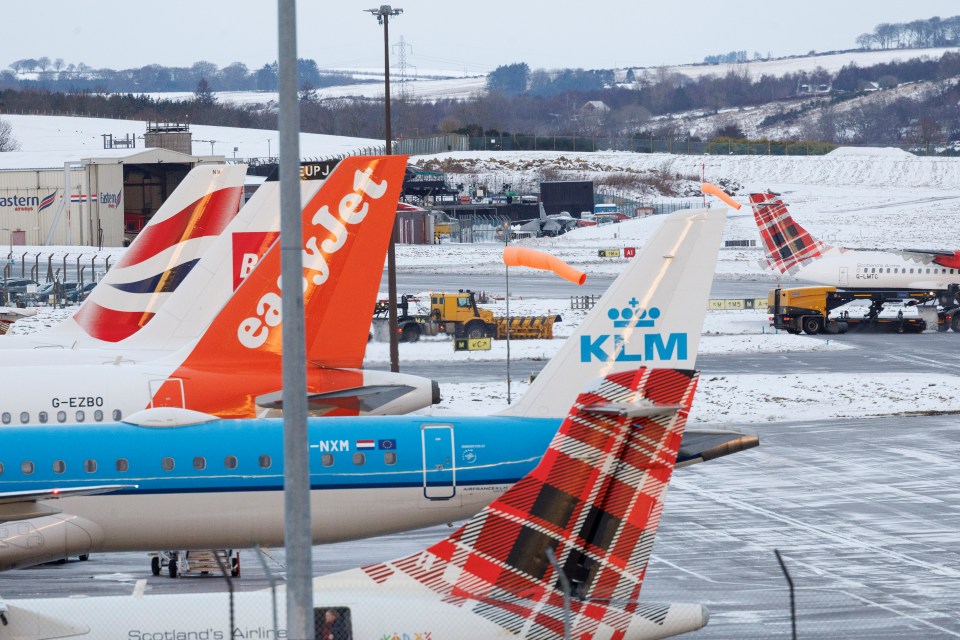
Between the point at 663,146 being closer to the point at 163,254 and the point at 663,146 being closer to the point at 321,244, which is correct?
the point at 163,254

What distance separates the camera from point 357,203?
69.8 feet

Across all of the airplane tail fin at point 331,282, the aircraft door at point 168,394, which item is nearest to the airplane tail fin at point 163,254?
the airplane tail fin at point 331,282

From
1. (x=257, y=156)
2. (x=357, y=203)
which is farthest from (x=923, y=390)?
(x=257, y=156)

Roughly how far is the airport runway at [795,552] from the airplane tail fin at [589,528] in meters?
5.47

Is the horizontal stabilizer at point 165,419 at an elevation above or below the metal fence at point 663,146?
below

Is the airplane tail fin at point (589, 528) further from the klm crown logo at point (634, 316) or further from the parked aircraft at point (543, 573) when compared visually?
the klm crown logo at point (634, 316)

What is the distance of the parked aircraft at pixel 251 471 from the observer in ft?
52.2

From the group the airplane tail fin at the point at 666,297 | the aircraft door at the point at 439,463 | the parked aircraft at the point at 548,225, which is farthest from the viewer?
the parked aircraft at the point at 548,225

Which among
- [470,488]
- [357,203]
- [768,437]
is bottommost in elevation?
[768,437]

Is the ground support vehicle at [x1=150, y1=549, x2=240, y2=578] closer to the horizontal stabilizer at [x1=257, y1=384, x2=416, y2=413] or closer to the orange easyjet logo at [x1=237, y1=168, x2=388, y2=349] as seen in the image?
the horizontal stabilizer at [x1=257, y1=384, x2=416, y2=413]

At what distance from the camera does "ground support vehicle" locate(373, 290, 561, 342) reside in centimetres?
5000

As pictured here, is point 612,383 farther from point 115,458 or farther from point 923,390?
point 923,390

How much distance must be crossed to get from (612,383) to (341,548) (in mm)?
10386

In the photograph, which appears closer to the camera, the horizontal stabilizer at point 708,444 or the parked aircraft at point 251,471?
the horizontal stabilizer at point 708,444
